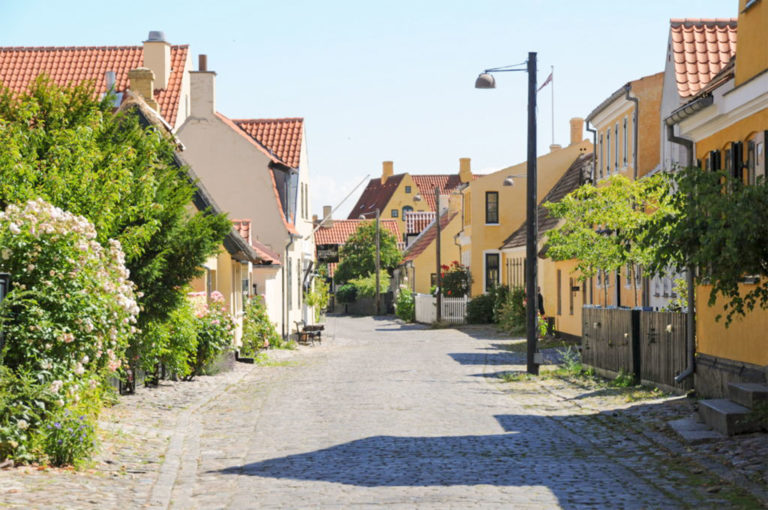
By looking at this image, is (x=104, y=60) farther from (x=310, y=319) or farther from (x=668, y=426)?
(x=668, y=426)

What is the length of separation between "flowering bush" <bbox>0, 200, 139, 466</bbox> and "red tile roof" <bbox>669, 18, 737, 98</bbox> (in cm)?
1379

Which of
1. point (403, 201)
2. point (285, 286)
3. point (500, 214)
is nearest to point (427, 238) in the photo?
point (500, 214)

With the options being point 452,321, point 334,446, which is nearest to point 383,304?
point 452,321

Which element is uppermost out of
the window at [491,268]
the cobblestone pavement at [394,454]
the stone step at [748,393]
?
the window at [491,268]

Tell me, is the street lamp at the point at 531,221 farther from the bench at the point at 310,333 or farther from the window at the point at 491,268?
the window at the point at 491,268

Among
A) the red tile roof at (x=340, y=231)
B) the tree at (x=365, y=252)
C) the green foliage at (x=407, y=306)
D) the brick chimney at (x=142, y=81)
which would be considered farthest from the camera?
the red tile roof at (x=340, y=231)

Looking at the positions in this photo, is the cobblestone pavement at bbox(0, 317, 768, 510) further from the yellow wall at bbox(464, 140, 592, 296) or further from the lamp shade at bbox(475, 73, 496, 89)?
the yellow wall at bbox(464, 140, 592, 296)

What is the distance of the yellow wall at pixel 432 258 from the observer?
2630 inches

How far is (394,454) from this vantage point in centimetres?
1155

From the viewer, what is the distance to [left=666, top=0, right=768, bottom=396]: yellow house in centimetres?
1376

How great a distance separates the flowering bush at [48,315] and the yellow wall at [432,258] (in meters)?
54.8

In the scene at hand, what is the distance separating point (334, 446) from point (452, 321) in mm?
41053

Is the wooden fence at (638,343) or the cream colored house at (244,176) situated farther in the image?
the cream colored house at (244,176)

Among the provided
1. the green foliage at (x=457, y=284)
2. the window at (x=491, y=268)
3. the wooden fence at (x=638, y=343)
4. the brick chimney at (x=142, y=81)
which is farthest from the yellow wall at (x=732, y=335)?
the green foliage at (x=457, y=284)
